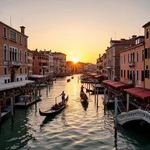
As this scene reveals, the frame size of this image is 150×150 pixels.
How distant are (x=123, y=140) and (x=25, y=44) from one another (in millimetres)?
27361

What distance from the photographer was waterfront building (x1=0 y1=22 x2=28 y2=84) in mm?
26750

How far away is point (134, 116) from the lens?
14773mm

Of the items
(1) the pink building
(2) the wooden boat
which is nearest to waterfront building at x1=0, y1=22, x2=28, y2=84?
(2) the wooden boat

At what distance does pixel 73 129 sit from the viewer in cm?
1584

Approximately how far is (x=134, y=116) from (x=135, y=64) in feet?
35.3

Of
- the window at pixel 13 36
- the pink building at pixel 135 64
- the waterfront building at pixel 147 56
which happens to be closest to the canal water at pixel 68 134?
the waterfront building at pixel 147 56

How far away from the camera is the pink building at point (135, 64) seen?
72.4 feet

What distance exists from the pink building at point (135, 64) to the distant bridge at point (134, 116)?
688cm

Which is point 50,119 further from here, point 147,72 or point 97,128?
point 147,72

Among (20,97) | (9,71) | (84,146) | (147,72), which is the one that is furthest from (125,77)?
(84,146)

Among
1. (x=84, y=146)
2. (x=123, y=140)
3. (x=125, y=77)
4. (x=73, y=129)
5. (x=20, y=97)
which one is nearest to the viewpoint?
(x=84, y=146)

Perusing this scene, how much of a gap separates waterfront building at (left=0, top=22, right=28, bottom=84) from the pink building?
51.5 feet

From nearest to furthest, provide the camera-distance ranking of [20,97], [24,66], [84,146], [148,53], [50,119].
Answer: [84,146]
[50,119]
[148,53]
[20,97]
[24,66]

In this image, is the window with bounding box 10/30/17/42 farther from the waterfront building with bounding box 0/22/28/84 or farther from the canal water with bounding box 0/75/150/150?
the canal water with bounding box 0/75/150/150
